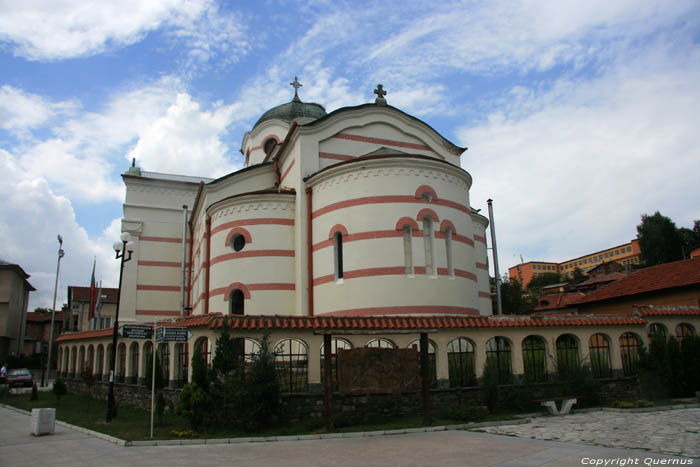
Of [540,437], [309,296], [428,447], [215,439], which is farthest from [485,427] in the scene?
[309,296]

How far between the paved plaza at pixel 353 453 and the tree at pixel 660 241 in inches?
2096

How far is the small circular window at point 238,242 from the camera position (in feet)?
68.2

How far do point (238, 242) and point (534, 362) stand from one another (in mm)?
12439

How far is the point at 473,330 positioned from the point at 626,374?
5.37 meters

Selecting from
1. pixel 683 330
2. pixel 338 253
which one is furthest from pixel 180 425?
pixel 683 330

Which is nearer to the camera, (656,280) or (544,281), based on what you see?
(656,280)

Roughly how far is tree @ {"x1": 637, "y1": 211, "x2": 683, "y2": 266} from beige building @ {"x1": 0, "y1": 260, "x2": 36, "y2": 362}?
61777 millimetres

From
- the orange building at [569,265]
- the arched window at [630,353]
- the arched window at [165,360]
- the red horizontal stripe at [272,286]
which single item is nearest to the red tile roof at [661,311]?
the arched window at [630,353]

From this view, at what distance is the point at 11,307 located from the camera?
127ft

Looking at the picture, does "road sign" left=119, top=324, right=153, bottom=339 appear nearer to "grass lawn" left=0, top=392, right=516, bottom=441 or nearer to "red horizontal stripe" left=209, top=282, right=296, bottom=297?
"grass lawn" left=0, top=392, right=516, bottom=441

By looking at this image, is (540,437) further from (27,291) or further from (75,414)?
(27,291)

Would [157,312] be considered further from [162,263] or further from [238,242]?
[238,242]

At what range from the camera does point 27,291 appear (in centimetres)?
4575

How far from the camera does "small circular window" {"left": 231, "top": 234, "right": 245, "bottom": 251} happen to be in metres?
20.8
